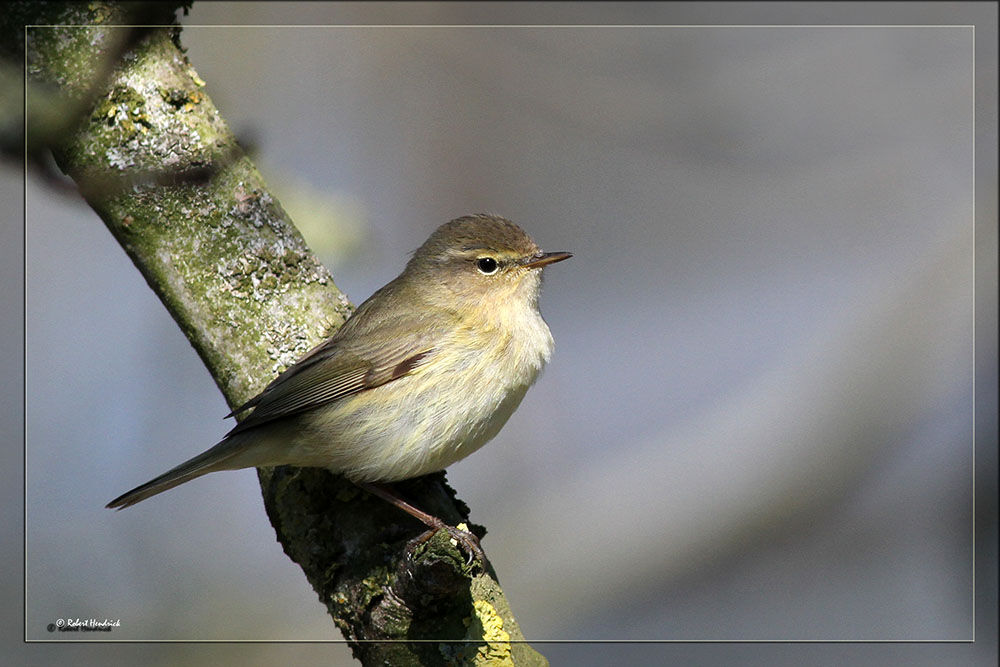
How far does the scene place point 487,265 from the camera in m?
2.72

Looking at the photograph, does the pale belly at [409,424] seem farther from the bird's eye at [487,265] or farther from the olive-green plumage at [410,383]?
the bird's eye at [487,265]

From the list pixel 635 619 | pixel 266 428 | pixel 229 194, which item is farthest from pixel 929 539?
pixel 229 194

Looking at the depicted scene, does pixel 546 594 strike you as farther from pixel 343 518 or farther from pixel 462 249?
pixel 462 249

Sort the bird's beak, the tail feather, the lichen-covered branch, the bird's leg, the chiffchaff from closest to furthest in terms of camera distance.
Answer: the bird's leg < the tail feather < the chiffchaff < the lichen-covered branch < the bird's beak

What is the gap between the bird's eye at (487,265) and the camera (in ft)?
8.91

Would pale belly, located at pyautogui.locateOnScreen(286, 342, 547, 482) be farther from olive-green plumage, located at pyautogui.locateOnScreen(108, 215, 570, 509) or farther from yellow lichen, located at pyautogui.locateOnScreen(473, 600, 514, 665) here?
yellow lichen, located at pyautogui.locateOnScreen(473, 600, 514, 665)

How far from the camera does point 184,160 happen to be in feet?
8.61

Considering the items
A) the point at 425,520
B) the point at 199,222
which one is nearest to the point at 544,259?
the point at 425,520

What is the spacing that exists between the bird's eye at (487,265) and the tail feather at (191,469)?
0.90m

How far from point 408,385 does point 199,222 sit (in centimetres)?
81

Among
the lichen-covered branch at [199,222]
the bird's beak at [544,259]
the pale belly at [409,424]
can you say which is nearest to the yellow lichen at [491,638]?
the lichen-covered branch at [199,222]

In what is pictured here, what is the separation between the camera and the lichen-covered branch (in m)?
2.46

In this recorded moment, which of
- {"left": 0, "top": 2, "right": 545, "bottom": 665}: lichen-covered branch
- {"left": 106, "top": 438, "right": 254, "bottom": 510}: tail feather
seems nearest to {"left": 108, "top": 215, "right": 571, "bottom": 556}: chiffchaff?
{"left": 106, "top": 438, "right": 254, "bottom": 510}: tail feather

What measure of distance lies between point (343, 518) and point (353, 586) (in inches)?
9.0
